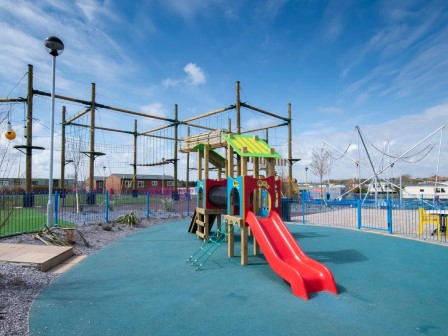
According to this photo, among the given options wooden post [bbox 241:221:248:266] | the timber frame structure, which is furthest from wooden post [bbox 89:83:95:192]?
wooden post [bbox 241:221:248:266]

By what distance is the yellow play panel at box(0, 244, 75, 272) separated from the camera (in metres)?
6.02

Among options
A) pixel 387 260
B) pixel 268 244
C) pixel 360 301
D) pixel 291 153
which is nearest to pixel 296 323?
pixel 360 301

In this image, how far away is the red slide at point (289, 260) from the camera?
4.91 metres

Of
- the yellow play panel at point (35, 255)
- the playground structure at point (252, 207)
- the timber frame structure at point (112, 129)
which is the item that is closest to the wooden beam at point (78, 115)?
the timber frame structure at point (112, 129)

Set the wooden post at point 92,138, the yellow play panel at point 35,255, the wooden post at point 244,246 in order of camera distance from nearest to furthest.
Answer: the yellow play panel at point 35,255, the wooden post at point 244,246, the wooden post at point 92,138

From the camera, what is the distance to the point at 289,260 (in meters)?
5.91

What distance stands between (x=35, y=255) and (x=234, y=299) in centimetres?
469

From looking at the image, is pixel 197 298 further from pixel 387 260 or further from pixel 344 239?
pixel 344 239

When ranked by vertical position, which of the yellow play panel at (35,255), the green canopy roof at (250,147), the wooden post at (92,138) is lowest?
the yellow play panel at (35,255)

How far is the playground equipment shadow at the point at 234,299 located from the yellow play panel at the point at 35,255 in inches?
19.1

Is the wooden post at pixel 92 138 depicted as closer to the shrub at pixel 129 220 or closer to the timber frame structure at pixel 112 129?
the timber frame structure at pixel 112 129

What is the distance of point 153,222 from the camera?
46.8 feet

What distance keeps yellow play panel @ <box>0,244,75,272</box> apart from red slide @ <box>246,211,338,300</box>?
14.1ft

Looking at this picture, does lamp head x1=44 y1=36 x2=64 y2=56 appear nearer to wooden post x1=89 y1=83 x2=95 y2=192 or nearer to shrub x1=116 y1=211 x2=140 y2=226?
shrub x1=116 y1=211 x2=140 y2=226
